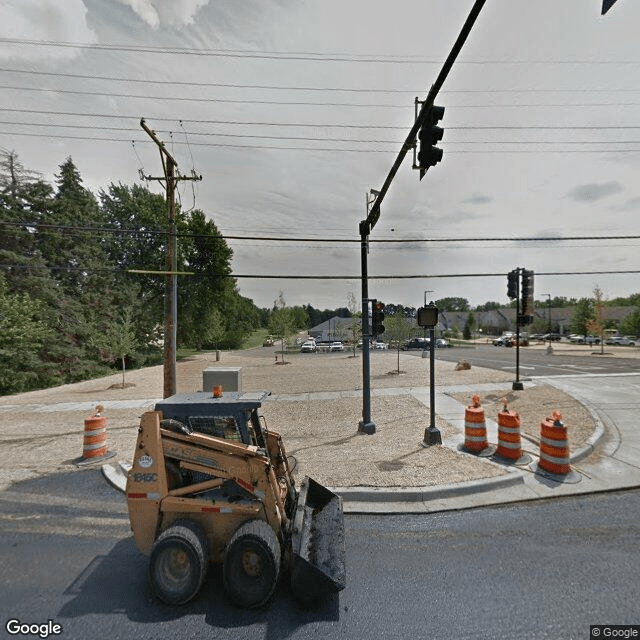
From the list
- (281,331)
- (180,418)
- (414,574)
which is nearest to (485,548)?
(414,574)

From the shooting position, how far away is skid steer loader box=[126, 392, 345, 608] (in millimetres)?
3178

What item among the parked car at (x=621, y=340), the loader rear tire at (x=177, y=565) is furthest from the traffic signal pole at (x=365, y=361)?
the parked car at (x=621, y=340)

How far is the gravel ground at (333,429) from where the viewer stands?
6.05 metres

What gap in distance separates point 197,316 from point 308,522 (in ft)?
108

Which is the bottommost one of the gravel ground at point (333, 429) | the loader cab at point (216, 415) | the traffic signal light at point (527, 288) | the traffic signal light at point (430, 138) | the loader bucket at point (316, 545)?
the gravel ground at point (333, 429)

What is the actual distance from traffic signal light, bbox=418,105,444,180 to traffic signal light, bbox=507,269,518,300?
10210 mm

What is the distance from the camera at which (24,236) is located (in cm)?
2106

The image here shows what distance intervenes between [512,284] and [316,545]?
42.1ft

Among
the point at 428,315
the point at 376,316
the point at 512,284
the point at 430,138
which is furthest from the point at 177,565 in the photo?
the point at 512,284

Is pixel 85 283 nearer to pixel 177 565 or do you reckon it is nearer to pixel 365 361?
pixel 365 361

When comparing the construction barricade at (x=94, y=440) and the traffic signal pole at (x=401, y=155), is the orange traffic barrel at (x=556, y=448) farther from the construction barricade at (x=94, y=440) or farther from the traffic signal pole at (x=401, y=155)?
the construction barricade at (x=94, y=440)

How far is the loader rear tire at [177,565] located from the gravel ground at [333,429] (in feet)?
8.90

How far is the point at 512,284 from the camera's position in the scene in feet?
41.8

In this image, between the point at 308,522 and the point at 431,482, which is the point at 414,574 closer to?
the point at 308,522
